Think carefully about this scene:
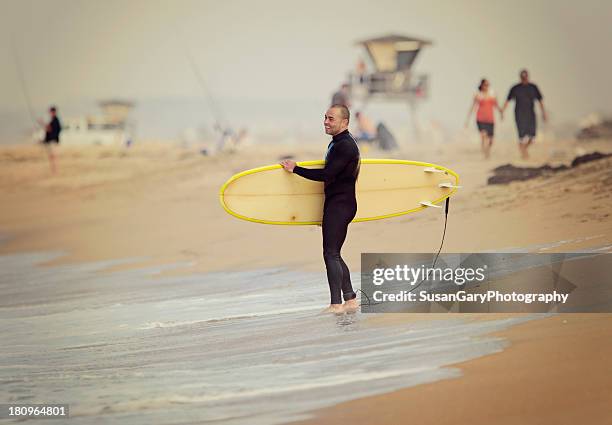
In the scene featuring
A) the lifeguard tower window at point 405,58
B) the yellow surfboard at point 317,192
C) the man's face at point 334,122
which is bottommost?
the yellow surfboard at point 317,192

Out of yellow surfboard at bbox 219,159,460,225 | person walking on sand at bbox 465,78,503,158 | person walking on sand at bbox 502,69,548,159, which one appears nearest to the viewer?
yellow surfboard at bbox 219,159,460,225

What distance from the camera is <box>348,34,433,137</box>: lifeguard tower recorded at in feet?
47.4

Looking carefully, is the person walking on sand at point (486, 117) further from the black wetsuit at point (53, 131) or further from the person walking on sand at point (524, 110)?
the black wetsuit at point (53, 131)

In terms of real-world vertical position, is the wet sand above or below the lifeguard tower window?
below

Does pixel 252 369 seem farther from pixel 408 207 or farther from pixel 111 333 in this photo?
pixel 408 207

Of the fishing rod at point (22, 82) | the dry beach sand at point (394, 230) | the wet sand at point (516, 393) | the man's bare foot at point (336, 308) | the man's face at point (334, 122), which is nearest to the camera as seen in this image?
the wet sand at point (516, 393)

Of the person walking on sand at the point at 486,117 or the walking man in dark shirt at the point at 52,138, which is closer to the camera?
the person walking on sand at the point at 486,117

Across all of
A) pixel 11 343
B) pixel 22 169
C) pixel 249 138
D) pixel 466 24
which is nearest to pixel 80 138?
pixel 22 169

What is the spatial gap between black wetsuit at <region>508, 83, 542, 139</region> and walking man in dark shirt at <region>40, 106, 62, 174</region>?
282 inches

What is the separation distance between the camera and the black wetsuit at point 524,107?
33.7 feet

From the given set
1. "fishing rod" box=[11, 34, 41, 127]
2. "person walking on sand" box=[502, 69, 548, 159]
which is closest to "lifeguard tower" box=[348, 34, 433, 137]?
"person walking on sand" box=[502, 69, 548, 159]

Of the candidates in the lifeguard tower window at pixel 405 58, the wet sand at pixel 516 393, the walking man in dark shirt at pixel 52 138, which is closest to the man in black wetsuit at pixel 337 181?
the wet sand at pixel 516 393

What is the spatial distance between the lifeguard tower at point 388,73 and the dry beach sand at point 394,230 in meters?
1.40

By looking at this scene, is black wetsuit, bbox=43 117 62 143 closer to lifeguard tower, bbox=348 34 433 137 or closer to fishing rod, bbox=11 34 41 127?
fishing rod, bbox=11 34 41 127
